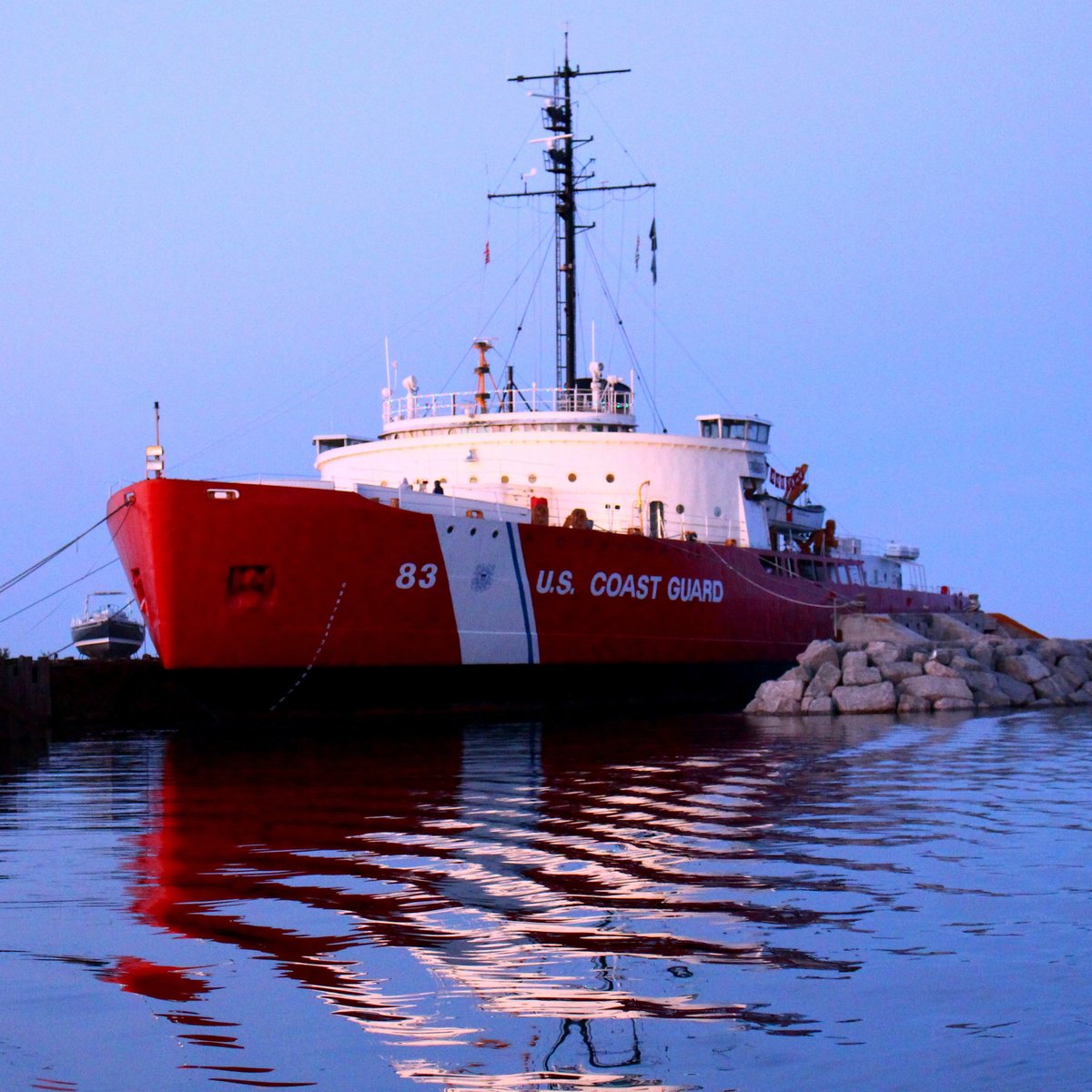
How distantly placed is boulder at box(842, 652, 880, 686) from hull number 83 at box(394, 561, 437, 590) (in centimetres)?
639

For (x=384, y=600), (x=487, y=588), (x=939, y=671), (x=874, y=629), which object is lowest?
(x=939, y=671)

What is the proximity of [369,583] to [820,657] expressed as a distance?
7.38 metres

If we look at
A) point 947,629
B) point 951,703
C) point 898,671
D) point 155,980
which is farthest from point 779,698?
point 155,980

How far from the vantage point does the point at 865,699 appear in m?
19.8

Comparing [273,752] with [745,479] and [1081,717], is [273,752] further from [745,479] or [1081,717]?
[745,479]

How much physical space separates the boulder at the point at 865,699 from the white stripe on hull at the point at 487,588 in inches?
178

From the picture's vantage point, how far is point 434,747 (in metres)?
14.4

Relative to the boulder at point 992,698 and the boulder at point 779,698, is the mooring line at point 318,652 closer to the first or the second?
the boulder at point 779,698

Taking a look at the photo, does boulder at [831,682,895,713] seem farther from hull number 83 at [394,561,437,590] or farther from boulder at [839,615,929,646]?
hull number 83 at [394,561,437,590]

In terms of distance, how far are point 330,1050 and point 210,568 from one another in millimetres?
13483

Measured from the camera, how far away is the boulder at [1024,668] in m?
22.3

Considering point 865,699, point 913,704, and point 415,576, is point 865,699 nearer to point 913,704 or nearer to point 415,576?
point 913,704

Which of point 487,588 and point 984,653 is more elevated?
point 487,588

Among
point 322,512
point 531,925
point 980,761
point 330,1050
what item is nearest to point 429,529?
point 322,512
